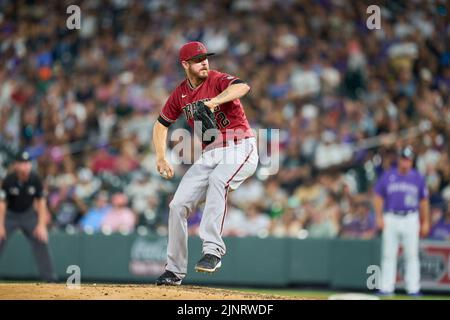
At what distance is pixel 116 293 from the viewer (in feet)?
26.7

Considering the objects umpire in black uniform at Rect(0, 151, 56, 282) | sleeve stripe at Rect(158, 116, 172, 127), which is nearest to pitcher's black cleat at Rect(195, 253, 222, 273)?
sleeve stripe at Rect(158, 116, 172, 127)

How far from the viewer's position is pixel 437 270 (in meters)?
14.5

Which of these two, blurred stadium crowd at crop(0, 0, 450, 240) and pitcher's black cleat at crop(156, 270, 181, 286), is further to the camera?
blurred stadium crowd at crop(0, 0, 450, 240)

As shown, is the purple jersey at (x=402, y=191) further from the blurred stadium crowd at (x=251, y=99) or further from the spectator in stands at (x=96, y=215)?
the spectator in stands at (x=96, y=215)

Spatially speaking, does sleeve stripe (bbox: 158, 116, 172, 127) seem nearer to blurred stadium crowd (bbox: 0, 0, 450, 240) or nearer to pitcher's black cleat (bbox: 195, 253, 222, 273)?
pitcher's black cleat (bbox: 195, 253, 222, 273)

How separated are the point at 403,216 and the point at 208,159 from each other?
562cm

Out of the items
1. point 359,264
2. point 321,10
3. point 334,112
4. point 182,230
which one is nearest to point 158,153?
point 182,230

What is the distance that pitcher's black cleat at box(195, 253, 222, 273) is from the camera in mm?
8227

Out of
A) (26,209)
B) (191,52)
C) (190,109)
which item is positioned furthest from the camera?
(26,209)

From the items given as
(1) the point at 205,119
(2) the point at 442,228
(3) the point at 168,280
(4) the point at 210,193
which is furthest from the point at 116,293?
(2) the point at 442,228

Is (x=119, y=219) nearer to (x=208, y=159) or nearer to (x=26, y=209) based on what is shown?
(x=26, y=209)

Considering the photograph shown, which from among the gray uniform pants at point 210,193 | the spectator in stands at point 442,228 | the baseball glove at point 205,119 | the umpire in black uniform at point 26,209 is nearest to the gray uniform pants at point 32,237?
the umpire in black uniform at point 26,209

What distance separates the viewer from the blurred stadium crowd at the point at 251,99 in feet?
51.5

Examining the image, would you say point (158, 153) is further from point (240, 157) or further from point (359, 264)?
point (359, 264)
